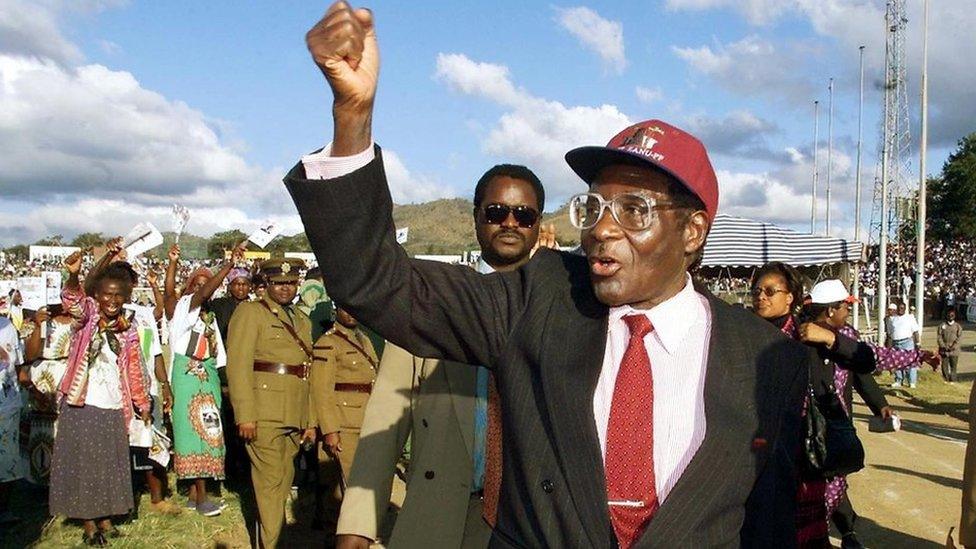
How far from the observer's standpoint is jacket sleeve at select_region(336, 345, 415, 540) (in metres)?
2.98

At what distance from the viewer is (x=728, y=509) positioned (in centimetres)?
197

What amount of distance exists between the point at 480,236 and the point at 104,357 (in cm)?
403

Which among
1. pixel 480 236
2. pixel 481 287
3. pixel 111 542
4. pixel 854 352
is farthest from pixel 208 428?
pixel 481 287

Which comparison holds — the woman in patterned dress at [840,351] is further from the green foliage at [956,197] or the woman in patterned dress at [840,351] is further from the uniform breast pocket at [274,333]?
the green foliage at [956,197]

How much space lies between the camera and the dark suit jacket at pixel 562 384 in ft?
6.08

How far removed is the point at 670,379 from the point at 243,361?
16.5 ft

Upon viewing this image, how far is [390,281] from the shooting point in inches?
72.2

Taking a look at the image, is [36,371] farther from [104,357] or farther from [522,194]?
[522,194]

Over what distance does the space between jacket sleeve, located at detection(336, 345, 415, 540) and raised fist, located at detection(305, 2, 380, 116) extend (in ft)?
5.67

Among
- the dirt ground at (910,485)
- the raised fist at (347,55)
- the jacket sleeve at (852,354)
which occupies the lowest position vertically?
the dirt ground at (910,485)

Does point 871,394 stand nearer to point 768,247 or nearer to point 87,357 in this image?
point 87,357

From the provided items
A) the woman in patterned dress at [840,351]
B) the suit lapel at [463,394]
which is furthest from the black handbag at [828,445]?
the suit lapel at [463,394]

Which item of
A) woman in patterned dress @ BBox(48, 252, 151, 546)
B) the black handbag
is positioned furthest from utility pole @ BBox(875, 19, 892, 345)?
the black handbag

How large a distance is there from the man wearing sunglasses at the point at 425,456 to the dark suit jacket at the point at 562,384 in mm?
789
